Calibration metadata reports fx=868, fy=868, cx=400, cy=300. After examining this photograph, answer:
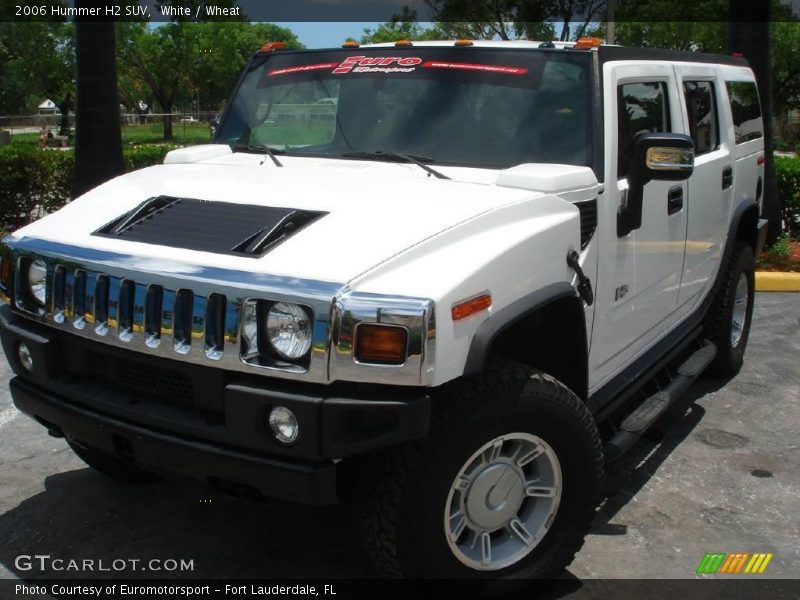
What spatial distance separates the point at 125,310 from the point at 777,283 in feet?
23.2

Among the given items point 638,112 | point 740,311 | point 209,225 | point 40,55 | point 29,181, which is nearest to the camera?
point 209,225

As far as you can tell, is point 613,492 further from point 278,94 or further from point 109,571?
point 278,94

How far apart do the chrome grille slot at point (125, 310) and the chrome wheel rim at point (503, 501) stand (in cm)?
117

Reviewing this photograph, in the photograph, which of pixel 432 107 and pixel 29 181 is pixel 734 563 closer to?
pixel 432 107

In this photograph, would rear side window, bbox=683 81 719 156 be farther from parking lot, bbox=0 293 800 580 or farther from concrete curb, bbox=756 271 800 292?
concrete curb, bbox=756 271 800 292

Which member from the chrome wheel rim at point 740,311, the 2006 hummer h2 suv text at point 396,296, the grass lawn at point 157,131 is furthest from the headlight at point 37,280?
the grass lawn at point 157,131

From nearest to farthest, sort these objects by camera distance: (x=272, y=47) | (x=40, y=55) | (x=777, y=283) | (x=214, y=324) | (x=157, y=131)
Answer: (x=214, y=324) < (x=272, y=47) < (x=777, y=283) < (x=40, y=55) < (x=157, y=131)

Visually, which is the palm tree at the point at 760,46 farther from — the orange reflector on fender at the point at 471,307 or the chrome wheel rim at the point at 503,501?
the orange reflector on fender at the point at 471,307

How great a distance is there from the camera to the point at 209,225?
303 cm

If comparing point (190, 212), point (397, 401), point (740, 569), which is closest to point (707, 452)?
point (740, 569)

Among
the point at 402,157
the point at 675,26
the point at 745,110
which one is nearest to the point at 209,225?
the point at 402,157

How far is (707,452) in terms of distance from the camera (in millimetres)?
4590

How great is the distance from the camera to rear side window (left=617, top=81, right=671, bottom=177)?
3.80 metres

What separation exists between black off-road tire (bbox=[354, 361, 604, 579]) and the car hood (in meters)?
0.53
